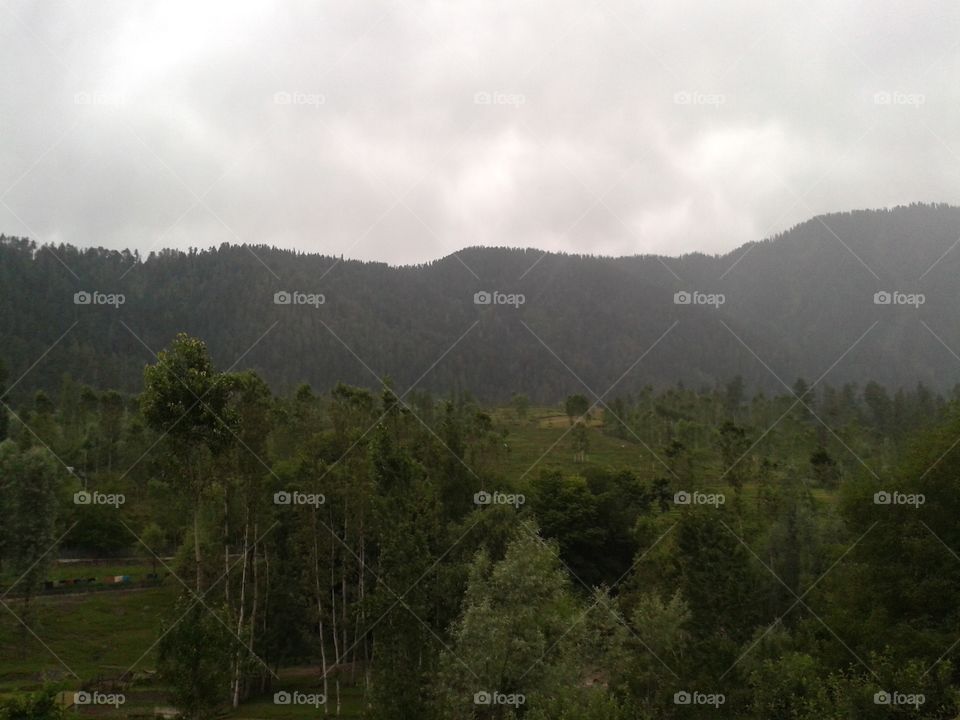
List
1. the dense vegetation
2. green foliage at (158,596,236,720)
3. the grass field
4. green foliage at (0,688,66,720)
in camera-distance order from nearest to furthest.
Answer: green foliage at (0,688,66,720) < green foliage at (158,596,236,720) < the dense vegetation < the grass field

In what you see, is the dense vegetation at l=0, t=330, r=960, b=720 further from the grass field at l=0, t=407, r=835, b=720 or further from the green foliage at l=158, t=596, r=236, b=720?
the grass field at l=0, t=407, r=835, b=720

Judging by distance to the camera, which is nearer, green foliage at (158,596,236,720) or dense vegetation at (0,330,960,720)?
green foliage at (158,596,236,720)

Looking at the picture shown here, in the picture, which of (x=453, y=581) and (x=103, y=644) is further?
(x=103, y=644)

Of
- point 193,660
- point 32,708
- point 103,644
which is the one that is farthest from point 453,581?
point 103,644

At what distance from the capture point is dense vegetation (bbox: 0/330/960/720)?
24297 millimetres

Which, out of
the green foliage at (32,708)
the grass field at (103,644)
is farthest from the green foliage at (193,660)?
the grass field at (103,644)

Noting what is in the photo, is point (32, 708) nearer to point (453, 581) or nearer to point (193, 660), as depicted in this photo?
point (193, 660)

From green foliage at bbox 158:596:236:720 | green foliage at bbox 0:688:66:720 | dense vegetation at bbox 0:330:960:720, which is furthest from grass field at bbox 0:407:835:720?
green foliage at bbox 0:688:66:720

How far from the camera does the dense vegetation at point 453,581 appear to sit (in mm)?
24297

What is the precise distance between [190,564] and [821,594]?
136 feet

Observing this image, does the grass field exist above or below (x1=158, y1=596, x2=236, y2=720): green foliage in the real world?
below

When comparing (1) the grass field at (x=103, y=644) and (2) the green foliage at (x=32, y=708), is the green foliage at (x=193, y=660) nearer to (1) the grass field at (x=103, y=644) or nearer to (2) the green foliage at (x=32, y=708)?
(2) the green foliage at (x=32, y=708)

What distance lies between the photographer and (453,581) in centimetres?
3762

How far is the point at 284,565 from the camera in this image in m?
49.9
